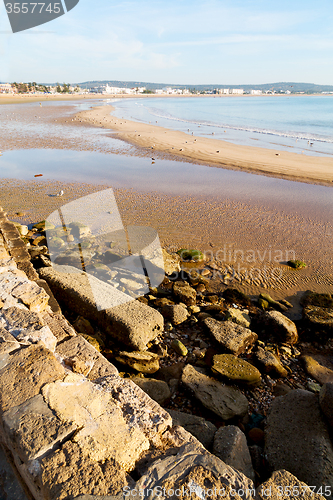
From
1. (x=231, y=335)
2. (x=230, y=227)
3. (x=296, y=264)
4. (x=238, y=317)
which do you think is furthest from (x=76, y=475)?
(x=230, y=227)

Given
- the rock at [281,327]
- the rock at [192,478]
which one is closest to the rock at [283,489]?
the rock at [192,478]

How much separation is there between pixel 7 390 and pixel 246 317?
13.0ft

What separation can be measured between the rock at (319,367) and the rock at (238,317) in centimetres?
101

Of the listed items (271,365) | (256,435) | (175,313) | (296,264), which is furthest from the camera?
(296,264)

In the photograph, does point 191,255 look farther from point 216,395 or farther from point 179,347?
point 216,395

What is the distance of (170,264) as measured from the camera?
6.39m

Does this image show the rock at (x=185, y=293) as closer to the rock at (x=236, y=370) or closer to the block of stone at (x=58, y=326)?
the rock at (x=236, y=370)

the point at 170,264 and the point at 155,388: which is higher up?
the point at 170,264

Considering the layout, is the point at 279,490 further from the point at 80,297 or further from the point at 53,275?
the point at 53,275

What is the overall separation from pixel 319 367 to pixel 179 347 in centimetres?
218

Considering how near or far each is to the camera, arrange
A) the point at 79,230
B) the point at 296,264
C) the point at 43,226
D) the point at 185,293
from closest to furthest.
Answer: the point at 185,293
the point at 296,264
the point at 79,230
the point at 43,226

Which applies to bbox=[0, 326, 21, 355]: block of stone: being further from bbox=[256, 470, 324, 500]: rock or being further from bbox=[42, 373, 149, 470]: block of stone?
bbox=[256, 470, 324, 500]: rock

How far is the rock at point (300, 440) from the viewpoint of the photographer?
2.54m

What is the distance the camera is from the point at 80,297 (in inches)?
180
